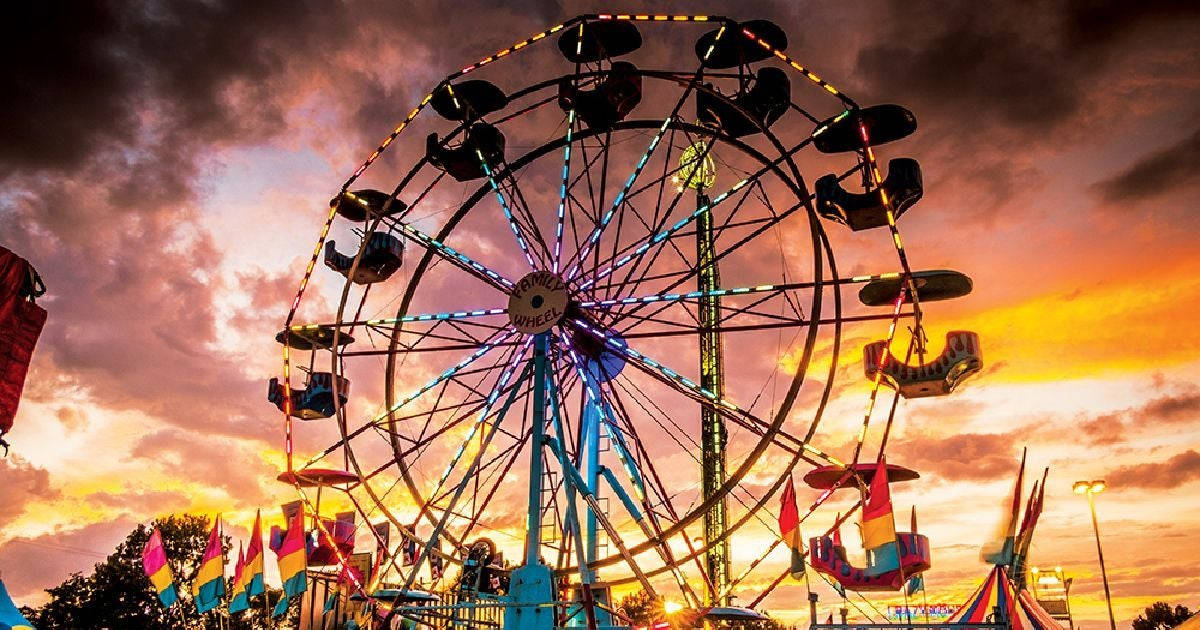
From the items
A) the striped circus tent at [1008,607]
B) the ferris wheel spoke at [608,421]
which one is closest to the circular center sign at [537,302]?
the ferris wheel spoke at [608,421]

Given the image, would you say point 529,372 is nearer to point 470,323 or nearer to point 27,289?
point 470,323

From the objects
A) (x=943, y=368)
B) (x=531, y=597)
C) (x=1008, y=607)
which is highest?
(x=943, y=368)

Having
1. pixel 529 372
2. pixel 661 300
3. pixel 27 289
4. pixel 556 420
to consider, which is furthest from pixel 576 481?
pixel 27 289

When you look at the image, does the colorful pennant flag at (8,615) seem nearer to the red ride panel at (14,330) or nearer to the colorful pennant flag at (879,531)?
the red ride panel at (14,330)

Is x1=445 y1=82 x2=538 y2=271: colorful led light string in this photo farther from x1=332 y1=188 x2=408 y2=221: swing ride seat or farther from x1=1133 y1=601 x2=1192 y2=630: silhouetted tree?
x1=1133 y1=601 x2=1192 y2=630: silhouetted tree

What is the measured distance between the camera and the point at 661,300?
15.4 meters

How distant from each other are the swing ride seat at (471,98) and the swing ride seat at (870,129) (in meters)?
6.71

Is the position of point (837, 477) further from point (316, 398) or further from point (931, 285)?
point (316, 398)

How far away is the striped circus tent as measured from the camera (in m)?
16.3

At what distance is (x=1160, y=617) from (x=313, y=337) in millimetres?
71326

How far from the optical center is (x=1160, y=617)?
65688 mm

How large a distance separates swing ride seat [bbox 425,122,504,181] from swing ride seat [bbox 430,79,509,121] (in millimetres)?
489

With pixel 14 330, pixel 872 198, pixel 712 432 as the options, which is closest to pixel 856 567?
pixel 872 198

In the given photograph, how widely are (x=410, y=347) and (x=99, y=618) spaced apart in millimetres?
35081
